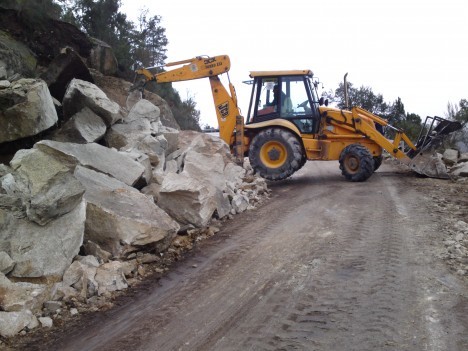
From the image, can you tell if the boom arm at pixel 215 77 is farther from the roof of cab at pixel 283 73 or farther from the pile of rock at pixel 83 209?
the pile of rock at pixel 83 209

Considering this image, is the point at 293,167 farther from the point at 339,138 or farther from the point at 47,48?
the point at 47,48

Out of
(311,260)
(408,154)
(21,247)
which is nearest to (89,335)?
(21,247)

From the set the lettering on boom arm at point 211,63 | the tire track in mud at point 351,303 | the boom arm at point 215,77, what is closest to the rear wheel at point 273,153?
the boom arm at point 215,77

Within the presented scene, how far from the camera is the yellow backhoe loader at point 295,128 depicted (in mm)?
10195

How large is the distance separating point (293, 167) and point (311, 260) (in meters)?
5.23

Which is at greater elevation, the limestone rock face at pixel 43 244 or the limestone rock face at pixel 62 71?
the limestone rock face at pixel 62 71

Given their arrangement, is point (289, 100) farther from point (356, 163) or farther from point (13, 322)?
point (13, 322)

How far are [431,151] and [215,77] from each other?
5429mm

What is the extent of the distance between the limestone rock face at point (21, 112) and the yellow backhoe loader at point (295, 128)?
347 cm

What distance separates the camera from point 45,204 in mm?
4430

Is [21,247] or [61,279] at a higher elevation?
[21,247]

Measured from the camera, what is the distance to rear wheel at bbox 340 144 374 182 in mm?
9742

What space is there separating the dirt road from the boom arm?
4742mm

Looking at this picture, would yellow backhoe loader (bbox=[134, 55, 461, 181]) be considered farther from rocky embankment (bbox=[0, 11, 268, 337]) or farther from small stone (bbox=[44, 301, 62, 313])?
small stone (bbox=[44, 301, 62, 313])
